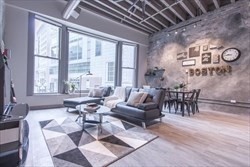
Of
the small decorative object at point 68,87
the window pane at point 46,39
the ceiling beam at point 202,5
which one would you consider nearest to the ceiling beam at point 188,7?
the ceiling beam at point 202,5

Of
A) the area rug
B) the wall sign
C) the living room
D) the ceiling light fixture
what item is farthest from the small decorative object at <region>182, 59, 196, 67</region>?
the ceiling light fixture

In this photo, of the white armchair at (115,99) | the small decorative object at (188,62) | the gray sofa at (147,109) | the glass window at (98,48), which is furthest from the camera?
the glass window at (98,48)

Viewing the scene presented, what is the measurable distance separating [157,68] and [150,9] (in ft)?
10.3

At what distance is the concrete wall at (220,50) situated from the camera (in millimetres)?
5238

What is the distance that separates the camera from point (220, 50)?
5.86m

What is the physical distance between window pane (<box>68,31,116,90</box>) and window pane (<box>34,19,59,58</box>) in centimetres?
61

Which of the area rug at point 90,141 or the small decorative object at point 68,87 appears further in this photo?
the small decorative object at point 68,87

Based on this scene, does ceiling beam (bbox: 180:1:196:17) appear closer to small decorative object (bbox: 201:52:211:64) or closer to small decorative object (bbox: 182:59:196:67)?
small decorative object (bbox: 201:52:211:64)

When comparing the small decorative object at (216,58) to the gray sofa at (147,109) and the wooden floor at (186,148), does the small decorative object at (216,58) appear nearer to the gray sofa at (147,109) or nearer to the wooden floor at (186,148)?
the wooden floor at (186,148)

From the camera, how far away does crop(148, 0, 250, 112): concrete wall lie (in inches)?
206

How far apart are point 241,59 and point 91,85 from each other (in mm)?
5749

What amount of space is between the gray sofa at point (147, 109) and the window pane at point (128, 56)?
168 inches

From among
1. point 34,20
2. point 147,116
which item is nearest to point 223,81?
point 147,116

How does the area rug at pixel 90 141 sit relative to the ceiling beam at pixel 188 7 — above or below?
below
